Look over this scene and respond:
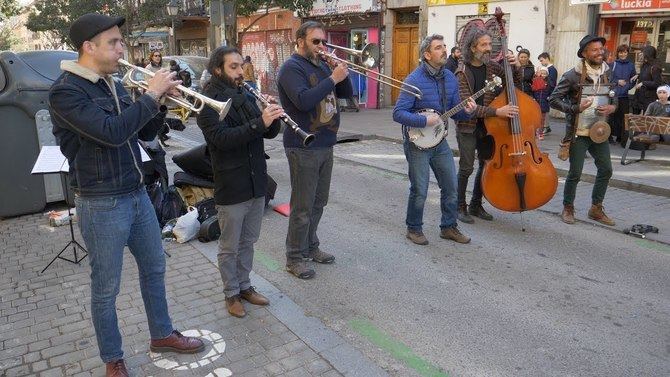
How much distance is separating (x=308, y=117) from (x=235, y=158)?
2.63 ft

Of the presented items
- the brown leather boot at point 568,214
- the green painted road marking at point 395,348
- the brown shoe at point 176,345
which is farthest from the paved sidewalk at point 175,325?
the brown leather boot at point 568,214

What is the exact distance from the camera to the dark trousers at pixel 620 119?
408 inches

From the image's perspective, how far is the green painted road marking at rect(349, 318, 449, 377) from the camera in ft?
10.8

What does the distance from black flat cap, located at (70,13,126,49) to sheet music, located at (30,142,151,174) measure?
6.75ft

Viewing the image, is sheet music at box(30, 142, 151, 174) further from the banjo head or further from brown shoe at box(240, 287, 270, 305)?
the banjo head

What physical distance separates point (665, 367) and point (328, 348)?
2.01 meters

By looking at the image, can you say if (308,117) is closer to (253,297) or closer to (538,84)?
(253,297)

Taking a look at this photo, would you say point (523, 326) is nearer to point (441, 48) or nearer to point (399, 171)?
point (441, 48)

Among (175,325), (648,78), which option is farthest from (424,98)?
(648,78)

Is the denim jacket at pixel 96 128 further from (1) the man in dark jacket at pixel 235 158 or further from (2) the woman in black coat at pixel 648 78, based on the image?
(2) the woman in black coat at pixel 648 78

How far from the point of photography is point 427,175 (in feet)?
16.8

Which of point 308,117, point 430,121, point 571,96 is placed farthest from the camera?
point 571,96

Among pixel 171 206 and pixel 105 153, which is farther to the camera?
pixel 171 206

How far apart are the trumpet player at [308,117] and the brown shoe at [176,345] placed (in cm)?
130
